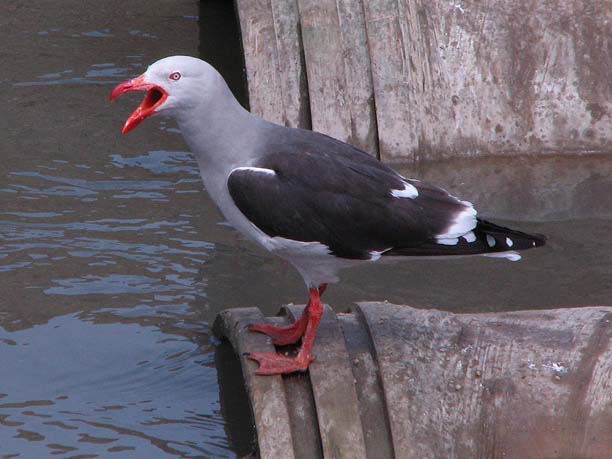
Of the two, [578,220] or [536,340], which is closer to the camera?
[536,340]

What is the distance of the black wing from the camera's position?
144 inches

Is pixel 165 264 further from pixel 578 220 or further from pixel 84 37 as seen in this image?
pixel 84 37

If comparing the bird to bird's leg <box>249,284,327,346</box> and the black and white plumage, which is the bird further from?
bird's leg <box>249,284,327,346</box>

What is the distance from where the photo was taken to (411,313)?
3936 mm

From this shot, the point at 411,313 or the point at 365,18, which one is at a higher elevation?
the point at 365,18

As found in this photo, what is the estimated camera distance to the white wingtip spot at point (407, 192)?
376 cm

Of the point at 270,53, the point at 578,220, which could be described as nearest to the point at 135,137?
the point at 270,53

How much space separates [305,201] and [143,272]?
5.12ft

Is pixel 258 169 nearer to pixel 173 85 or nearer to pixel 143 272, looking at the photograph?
pixel 173 85

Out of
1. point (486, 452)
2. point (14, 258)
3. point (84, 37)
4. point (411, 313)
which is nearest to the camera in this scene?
point (486, 452)

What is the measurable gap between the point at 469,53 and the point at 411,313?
249 cm

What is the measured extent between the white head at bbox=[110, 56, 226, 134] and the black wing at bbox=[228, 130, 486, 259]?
29 centimetres

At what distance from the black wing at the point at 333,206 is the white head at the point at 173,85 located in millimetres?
291

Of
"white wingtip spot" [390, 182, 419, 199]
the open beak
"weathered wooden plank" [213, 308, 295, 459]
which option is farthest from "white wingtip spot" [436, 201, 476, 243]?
the open beak
